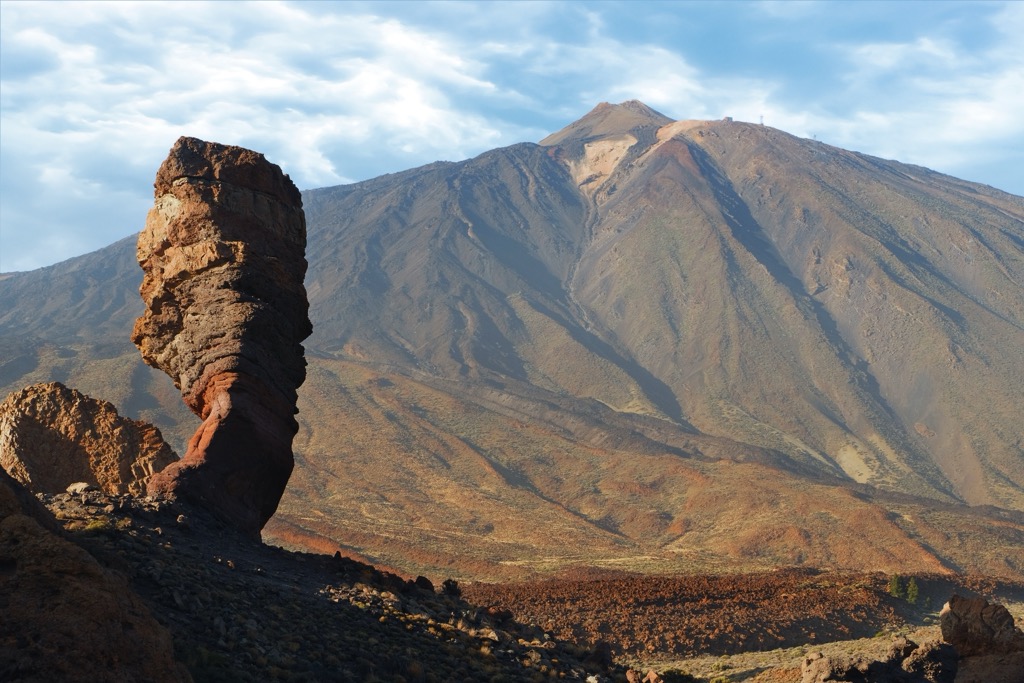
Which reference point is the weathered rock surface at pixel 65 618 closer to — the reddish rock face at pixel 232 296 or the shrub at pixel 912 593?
the reddish rock face at pixel 232 296

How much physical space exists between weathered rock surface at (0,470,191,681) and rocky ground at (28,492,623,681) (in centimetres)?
121

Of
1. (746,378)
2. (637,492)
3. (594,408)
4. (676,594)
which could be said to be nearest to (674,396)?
(746,378)

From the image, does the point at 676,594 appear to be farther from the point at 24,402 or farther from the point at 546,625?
the point at 24,402

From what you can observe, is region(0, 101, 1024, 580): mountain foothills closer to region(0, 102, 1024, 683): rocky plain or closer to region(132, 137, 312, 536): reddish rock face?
region(0, 102, 1024, 683): rocky plain

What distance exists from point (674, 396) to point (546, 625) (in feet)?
316

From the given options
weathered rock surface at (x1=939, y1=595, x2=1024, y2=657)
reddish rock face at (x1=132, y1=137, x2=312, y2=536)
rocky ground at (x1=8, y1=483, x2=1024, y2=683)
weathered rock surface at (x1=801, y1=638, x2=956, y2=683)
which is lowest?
weathered rock surface at (x1=801, y1=638, x2=956, y2=683)

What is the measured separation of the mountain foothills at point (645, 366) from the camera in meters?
62.4

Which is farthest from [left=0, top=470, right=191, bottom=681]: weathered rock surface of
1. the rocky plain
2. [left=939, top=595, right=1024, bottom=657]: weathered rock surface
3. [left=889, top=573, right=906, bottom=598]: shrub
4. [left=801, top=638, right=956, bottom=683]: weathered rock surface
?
[left=889, top=573, right=906, bottom=598]: shrub

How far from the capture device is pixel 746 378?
122 meters

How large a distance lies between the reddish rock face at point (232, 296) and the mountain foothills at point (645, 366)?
2858 centimetres

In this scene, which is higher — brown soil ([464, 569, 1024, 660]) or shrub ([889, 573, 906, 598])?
brown soil ([464, 569, 1024, 660])

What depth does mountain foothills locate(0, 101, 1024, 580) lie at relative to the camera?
205ft

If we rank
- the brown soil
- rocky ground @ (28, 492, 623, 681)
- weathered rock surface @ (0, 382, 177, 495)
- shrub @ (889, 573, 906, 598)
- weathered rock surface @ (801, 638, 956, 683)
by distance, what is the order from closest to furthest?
rocky ground @ (28, 492, 623, 681)
weathered rock surface @ (801, 638, 956, 683)
weathered rock surface @ (0, 382, 177, 495)
the brown soil
shrub @ (889, 573, 906, 598)

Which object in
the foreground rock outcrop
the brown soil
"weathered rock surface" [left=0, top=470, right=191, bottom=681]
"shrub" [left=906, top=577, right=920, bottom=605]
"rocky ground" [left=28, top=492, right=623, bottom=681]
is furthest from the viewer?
"shrub" [left=906, top=577, right=920, bottom=605]
